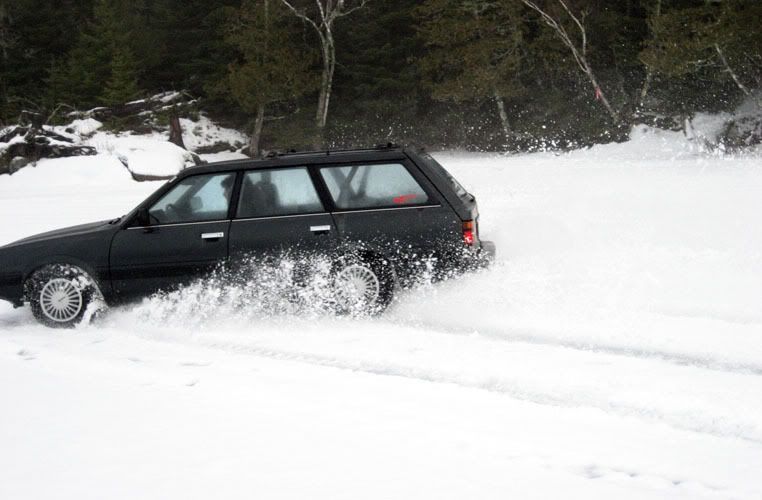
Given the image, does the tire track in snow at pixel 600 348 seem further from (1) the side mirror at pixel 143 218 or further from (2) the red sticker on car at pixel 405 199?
(1) the side mirror at pixel 143 218

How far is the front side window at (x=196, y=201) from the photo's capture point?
735cm

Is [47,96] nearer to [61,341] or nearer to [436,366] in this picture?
[61,341]

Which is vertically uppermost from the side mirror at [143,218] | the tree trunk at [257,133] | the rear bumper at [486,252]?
the tree trunk at [257,133]

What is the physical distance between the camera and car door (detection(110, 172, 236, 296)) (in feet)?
23.7

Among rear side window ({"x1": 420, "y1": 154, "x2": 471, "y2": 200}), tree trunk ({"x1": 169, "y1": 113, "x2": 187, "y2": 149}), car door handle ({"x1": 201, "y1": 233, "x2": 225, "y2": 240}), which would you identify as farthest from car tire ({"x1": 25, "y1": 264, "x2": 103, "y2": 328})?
tree trunk ({"x1": 169, "y1": 113, "x2": 187, "y2": 149})

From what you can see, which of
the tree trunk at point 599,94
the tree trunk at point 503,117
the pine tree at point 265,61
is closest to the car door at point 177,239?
the tree trunk at point 599,94

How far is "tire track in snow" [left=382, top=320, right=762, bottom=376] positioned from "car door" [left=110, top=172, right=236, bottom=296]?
1902mm

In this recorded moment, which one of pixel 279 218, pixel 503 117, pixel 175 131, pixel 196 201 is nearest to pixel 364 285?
pixel 279 218

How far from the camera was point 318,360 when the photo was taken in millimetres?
6000

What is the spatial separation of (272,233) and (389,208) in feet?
3.69

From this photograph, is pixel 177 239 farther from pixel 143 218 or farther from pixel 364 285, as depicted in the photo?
pixel 364 285

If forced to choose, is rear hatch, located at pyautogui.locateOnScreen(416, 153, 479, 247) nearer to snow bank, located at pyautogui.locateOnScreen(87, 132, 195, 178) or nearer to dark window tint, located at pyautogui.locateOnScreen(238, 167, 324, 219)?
dark window tint, located at pyautogui.locateOnScreen(238, 167, 324, 219)

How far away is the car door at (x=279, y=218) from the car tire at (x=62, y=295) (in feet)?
4.84

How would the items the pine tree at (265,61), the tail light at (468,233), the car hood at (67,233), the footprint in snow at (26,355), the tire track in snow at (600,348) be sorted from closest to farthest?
the tire track in snow at (600,348)
the footprint in snow at (26,355)
the tail light at (468,233)
the car hood at (67,233)
the pine tree at (265,61)
